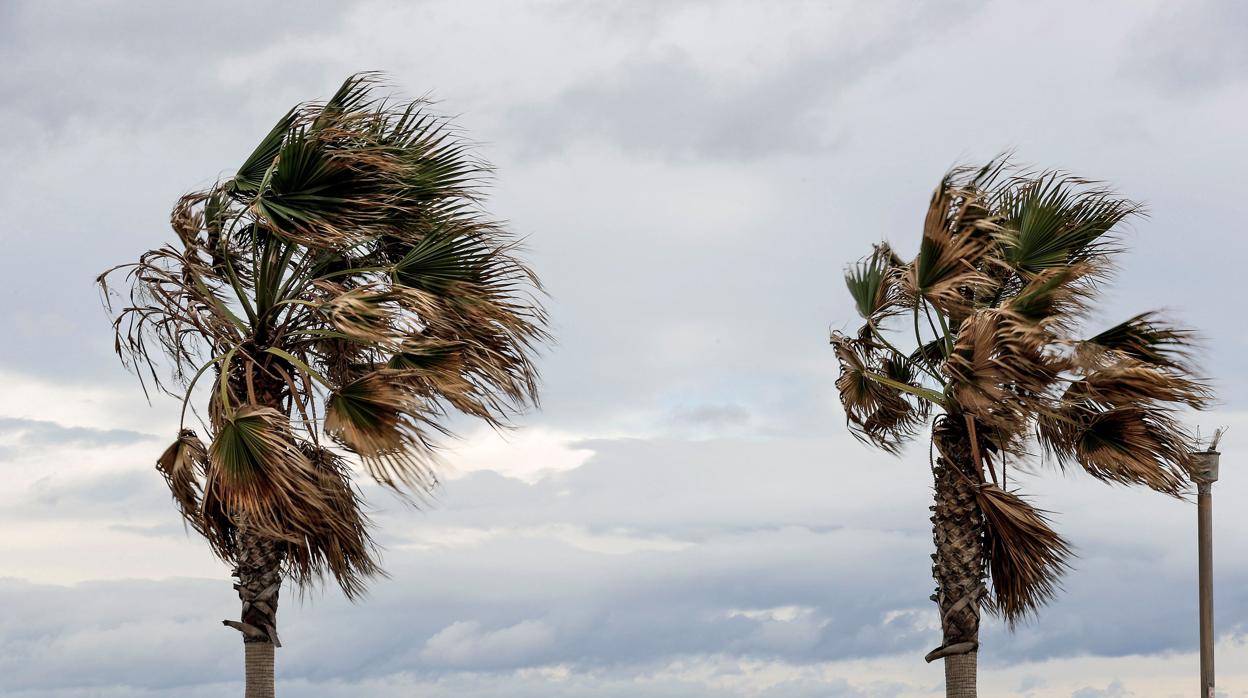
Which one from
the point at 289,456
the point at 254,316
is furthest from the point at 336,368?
the point at 289,456

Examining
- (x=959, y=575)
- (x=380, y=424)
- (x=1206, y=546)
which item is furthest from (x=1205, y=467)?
(x=380, y=424)

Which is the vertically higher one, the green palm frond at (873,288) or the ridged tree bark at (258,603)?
the green palm frond at (873,288)

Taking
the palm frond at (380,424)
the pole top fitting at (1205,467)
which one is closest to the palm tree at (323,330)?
the palm frond at (380,424)

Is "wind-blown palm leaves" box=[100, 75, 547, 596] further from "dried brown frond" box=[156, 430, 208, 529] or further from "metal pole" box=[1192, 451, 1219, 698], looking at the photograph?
"metal pole" box=[1192, 451, 1219, 698]

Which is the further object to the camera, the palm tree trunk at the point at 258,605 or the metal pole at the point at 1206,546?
the metal pole at the point at 1206,546

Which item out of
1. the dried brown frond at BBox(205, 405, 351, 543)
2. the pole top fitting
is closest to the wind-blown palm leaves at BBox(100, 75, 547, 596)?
the dried brown frond at BBox(205, 405, 351, 543)

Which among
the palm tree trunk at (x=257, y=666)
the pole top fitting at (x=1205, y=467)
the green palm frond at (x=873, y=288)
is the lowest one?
the palm tree trunk at (x=257, y=666)

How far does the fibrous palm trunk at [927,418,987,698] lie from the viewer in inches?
645

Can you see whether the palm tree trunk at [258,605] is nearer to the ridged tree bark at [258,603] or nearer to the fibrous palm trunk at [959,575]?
the ridged tree bark at [258,603]

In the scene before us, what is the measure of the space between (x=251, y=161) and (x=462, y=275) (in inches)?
106

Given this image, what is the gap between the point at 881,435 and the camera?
60.7 ft

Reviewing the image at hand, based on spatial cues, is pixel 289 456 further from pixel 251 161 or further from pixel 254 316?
pixel 251 161

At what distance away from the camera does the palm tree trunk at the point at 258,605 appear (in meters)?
15.9

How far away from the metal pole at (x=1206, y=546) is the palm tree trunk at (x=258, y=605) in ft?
33.3
